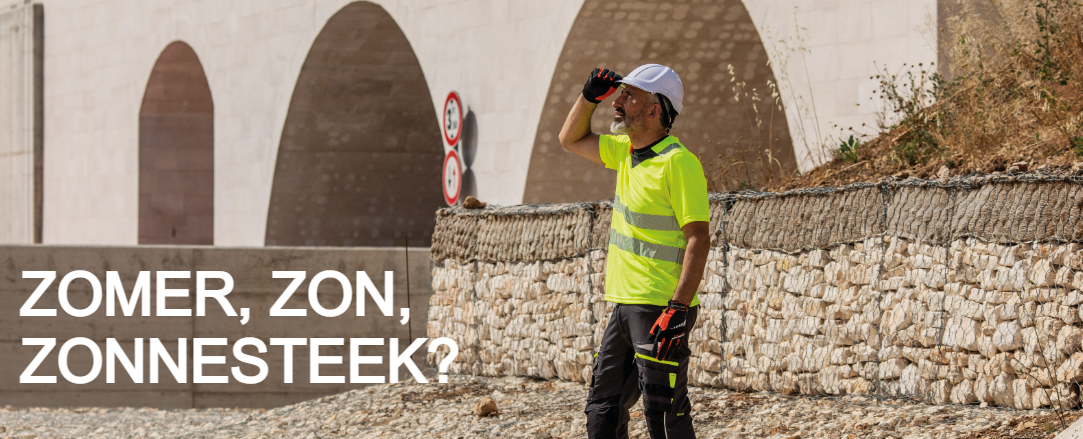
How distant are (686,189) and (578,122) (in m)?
0.74

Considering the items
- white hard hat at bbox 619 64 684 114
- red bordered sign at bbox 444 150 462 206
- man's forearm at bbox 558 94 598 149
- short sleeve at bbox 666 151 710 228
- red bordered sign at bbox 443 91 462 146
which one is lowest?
short sleeve at bbox 666 151 710 228

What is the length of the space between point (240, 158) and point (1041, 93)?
43.6 feet

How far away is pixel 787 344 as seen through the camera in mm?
6656

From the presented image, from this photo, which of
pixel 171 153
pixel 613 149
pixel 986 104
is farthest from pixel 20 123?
pixel 613 149

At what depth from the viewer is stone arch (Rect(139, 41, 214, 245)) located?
66.6 feet

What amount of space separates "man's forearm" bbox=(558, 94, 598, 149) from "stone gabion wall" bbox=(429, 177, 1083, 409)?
2121mm

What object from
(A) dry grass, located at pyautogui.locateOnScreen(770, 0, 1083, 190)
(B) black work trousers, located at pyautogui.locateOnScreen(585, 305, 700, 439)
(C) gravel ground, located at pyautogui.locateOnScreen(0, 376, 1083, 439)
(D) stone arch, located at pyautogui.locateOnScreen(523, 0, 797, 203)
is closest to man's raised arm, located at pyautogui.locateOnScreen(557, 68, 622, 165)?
(B) black work trousers, located at pyautogui.locateOnScreen(585, 305, 700, 439)

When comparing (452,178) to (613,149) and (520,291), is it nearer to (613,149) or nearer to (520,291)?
(520,291)

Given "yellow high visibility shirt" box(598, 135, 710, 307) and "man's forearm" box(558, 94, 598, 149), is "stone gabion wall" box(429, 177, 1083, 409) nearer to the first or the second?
"yellow high visibility shirt" box(598, 135, 710, 307)

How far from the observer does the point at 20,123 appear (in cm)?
2322

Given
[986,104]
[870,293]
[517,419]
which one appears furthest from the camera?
[986,104]

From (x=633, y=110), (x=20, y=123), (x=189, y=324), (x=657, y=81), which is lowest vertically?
(x=189, y=324)

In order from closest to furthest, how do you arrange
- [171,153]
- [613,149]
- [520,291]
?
[613,149] → [520,291] → [171,153]

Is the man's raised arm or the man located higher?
the man's raised arm
